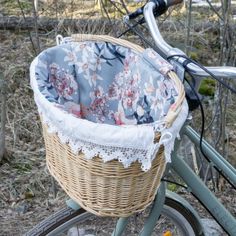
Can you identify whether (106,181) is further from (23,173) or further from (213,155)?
(23,173)

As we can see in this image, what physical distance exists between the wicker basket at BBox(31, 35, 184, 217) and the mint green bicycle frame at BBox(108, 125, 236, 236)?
0.88ft

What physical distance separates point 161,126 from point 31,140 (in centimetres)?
228

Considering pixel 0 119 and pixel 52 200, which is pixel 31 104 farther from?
pixel 52 200

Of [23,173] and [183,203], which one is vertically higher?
[183,203]

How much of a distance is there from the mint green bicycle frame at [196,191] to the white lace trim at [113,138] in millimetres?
358

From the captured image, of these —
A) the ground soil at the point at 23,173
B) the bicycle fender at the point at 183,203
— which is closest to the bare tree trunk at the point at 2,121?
the ground soil at the point at 23,173

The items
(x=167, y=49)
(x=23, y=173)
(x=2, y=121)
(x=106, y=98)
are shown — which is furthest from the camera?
(x=23, y=173)

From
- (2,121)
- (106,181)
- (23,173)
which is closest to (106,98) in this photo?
(106,181)

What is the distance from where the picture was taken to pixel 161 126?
135 cm

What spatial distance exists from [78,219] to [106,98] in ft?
1.37

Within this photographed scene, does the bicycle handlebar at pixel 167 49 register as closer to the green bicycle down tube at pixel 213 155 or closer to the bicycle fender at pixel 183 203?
the green bicycle down tube at pixel 213 155

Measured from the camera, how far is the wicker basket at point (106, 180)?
144 centimetres

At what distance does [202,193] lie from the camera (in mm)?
1843

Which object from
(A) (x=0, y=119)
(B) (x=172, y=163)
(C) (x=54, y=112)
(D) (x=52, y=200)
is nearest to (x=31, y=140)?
(A) (x=0, y=119)
